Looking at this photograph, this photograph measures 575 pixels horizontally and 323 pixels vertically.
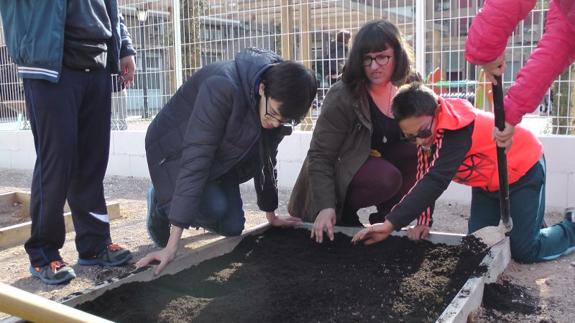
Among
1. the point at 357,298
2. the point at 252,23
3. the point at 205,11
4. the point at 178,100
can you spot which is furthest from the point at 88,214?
the point at 205,11

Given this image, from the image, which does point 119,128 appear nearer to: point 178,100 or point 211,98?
point 178,100

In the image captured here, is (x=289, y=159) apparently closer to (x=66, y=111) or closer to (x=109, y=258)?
(x=109, y=258)

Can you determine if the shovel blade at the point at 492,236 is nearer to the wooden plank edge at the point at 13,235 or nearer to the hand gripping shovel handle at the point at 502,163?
the hand gripping shovel handle at the point at 502,163

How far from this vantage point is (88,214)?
2867 mm

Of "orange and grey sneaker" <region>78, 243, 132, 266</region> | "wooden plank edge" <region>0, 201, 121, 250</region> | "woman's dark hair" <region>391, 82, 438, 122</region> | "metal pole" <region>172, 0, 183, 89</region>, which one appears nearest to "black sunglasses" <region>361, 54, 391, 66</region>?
"woman's dark hair" <region>391, 82, 438, 122</region>

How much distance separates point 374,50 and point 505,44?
0.69 m

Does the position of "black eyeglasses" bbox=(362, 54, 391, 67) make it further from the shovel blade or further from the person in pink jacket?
the shovel blade

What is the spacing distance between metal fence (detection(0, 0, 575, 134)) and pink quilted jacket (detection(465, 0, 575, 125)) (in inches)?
74.1

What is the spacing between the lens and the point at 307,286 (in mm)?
2207

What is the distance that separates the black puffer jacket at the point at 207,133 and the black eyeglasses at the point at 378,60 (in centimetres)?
44

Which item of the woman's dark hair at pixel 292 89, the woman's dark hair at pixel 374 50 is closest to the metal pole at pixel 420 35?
the woman's dark hair at pixel 374 50

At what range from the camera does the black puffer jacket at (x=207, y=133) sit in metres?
2.38

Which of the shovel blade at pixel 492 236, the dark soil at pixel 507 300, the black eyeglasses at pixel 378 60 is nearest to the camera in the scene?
the dark soil at pixel 507 300

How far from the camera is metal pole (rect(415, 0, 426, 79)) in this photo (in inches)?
172
